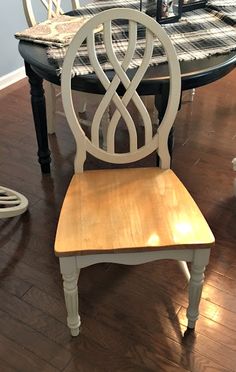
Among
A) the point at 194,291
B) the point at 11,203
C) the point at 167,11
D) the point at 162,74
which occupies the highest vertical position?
the point at 167,11

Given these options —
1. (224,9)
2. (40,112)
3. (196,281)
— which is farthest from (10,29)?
(196,281)

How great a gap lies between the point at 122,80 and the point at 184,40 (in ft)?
1.51

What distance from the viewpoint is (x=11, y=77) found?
304cm

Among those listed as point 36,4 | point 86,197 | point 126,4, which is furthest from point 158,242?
point 36,4

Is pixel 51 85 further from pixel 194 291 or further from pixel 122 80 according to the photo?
pixel 194 291

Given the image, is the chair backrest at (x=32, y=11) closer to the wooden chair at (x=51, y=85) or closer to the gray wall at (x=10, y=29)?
the wooden chair at (x=51, y=85)

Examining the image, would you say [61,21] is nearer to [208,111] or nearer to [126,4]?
[126,4]

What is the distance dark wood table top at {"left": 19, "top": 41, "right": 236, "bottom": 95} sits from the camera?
1.44 metres

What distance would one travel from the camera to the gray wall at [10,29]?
2.87 meters

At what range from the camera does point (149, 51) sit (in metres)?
1.30

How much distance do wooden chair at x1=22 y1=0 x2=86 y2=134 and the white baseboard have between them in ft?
2.23

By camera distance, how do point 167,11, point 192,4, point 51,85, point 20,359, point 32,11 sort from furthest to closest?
point 51,85
point 32,11
point 192,4
point 167,11
point 20,359

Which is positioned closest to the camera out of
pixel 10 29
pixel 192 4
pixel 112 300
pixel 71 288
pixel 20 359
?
pixel 71 288

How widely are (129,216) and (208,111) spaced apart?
1582 mm
